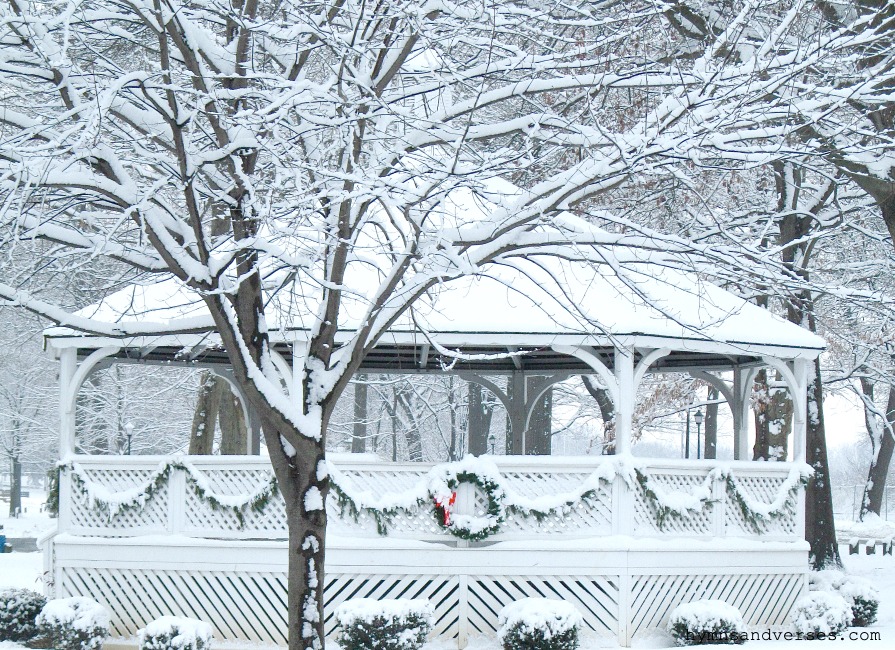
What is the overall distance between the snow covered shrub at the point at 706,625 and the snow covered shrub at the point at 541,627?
1.38 m

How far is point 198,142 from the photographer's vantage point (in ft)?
31.5

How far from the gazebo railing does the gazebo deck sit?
21 millimetres

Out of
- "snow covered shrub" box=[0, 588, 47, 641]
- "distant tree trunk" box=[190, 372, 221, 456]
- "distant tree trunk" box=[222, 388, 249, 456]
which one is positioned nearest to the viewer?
"snow covered shrub" box=[0, 588, 47, 641]

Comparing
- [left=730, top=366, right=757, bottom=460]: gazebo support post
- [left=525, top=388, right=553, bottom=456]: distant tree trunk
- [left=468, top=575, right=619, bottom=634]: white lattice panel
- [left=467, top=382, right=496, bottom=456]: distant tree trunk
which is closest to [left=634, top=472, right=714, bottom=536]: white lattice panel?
[left=468, top=575, right=619, bottom=634]: white lattice panel

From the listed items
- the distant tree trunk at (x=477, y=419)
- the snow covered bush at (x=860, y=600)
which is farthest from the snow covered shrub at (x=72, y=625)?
the distant tree trunk at (x=477, y=419)

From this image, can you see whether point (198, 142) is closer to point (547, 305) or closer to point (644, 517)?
point (547, 305)

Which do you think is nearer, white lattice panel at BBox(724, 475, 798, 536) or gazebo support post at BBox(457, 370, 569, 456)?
white lattice panel at BBox(724, 475, 798, 536)

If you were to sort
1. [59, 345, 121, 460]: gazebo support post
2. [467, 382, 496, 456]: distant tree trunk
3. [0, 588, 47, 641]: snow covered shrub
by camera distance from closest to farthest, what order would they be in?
[0, 588, 47, 641]: snow covered shrub → [59, 345, 121, 460]: gazebo support post → [467, 382, 496, 456]: distant tree trunk

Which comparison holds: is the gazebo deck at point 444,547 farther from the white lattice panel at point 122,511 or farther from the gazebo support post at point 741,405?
the gazebo support post at point 741,405

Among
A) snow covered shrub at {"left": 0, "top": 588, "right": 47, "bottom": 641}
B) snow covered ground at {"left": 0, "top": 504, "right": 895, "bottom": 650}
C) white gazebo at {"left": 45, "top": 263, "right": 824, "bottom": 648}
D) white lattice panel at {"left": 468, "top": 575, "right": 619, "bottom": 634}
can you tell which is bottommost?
snow covered ground at {"left": 0, "top": 504, "right": 895, "bottom": 650}

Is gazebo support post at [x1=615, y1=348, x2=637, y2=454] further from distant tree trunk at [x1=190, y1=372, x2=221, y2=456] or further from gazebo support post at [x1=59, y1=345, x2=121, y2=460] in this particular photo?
distant tree trunk at [x1=190, y1=372, x2=221, y2=456]

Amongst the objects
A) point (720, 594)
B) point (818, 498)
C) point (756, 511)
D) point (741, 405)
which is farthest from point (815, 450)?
point (720, 594)

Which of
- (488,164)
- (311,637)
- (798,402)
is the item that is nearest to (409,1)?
(488,164)

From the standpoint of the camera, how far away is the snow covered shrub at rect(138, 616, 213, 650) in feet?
38.4
